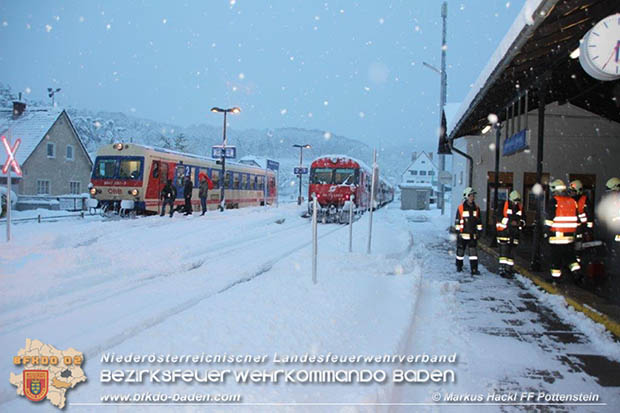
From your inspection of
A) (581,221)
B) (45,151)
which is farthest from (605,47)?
(45,151)

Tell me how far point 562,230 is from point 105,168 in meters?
18.4

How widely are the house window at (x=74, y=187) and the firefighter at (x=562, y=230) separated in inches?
1622

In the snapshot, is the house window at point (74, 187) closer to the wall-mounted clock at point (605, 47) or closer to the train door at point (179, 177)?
the train door at point (179, 177)

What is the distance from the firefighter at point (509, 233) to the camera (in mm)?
9211

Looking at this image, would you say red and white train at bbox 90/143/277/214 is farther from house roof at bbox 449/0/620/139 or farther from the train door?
house roof at bbox 449/0/620/139

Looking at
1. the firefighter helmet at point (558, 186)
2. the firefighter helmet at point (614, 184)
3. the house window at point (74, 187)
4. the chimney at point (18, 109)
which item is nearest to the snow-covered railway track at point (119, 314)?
the firefighter helmet at point (558, 186)

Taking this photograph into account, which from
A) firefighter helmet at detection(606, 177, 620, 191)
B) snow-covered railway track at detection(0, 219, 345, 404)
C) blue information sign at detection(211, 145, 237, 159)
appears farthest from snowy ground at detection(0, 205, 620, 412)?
blue information sign at detection(211, 145, 237, 159)

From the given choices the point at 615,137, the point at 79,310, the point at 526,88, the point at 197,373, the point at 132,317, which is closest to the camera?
the point at 197,373

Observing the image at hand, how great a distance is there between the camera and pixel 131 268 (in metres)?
8.76

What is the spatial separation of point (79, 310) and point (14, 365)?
6.53 feet

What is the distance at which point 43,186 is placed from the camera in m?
37.6

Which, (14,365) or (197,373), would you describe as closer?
(197,373)

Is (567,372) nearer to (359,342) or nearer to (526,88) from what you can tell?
(359,342)

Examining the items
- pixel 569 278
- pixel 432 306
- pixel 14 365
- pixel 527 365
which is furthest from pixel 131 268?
pixel 569 278
